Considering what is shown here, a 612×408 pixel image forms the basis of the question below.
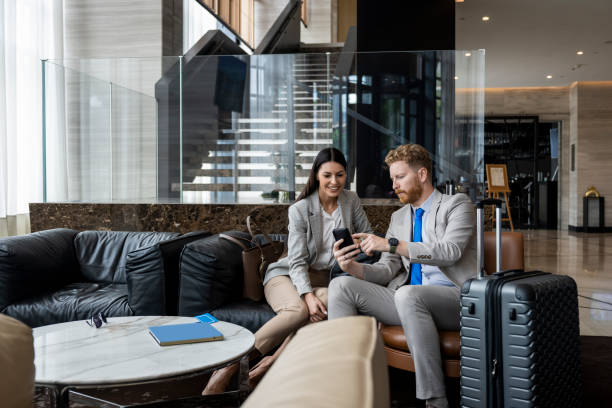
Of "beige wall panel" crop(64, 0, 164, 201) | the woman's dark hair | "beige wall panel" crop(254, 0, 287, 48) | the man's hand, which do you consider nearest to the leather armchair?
the man's hand

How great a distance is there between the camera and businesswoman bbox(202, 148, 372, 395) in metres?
2.91

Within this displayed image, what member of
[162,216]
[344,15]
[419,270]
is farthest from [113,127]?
[344,15]

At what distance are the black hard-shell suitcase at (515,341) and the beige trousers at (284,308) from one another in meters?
0.88

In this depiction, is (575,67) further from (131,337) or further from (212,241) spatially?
(131,337)

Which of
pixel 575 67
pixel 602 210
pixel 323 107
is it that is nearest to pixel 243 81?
pixel 323 107

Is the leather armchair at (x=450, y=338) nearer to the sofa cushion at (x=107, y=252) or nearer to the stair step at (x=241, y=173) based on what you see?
the sofa cushion at (x=107, y=252)

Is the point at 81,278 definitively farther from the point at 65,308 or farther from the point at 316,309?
the point at 316,309

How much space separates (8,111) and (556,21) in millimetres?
8388

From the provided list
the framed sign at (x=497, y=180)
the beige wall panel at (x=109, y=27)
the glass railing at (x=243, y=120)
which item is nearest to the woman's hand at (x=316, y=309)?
the glass railing at (x=243, y=120)

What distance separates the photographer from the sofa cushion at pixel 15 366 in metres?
0.64

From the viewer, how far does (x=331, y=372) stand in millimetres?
Result: 521

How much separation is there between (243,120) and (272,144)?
1.13 feet

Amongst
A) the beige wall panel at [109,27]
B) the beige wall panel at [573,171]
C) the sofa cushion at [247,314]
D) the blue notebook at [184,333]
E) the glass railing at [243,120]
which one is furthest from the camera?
the beige wall panel at [573,171]

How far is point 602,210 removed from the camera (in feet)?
46.6
